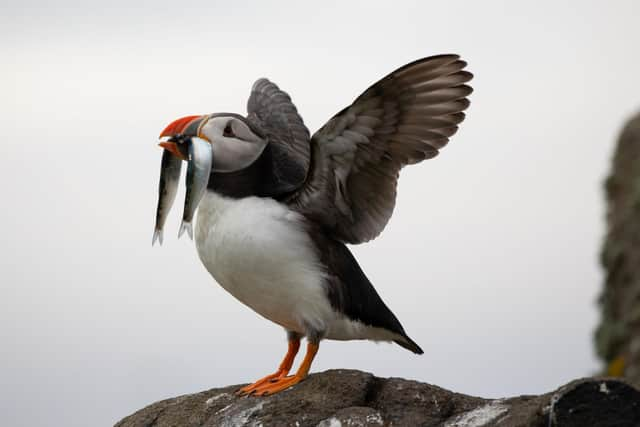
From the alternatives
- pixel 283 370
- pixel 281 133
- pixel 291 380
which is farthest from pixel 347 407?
pixel 281 133

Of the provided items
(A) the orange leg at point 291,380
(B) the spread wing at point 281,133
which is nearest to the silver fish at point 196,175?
(B) the spread wing at point 281,133

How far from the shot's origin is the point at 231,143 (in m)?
6.37

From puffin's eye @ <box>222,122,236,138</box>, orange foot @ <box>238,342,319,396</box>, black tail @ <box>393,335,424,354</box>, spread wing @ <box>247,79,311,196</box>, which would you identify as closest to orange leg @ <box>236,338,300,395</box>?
orange foot @ <box>238,342,319,396</box>

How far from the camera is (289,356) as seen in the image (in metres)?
6.68

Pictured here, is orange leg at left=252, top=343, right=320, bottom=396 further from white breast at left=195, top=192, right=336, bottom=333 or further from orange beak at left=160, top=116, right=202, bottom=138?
orange beak at left=160, top=116, right=202, bottom=138

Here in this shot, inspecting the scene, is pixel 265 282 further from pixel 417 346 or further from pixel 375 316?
pixel 417 346

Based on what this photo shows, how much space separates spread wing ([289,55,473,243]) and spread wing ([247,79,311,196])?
241 millimetres

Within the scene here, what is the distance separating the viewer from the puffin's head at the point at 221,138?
635 centimetres

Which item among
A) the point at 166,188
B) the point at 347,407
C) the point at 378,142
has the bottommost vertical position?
the point at 347,407

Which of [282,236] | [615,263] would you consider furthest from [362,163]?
[615,263]

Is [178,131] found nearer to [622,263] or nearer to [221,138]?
[221,138]

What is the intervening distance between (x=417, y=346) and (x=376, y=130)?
1505 millimetres

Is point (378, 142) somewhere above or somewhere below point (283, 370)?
above

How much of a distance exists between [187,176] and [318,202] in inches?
31.6
